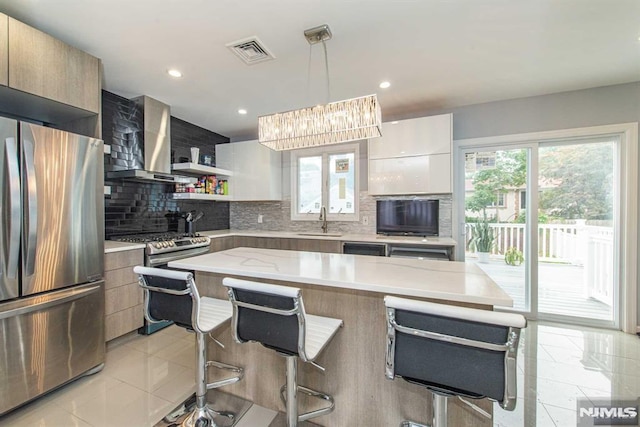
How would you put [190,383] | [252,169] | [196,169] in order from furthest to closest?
1. [252,169]
2. [196,169]
3. [190,383]

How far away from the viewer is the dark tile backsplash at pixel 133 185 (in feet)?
9.64

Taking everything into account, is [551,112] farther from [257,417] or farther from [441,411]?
[257,417]

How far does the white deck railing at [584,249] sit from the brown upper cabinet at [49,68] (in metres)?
4.46

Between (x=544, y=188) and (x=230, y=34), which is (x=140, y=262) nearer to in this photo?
(x=230, y=34)

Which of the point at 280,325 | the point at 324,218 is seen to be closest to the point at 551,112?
the point at 324,218

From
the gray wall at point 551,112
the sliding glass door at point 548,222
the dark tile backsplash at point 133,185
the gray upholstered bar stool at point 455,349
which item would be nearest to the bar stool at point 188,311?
the gray upholstered bar stool at point 455,349

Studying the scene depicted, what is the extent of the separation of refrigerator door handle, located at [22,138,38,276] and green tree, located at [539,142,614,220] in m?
4.65

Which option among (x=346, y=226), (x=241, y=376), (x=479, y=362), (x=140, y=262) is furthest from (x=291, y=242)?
(x=479, y=362)

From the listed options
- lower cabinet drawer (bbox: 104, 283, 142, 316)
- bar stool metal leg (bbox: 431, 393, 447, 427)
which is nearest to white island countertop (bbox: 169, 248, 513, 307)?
bar stool metal leg (bbox: 431, 393, 447, 427)

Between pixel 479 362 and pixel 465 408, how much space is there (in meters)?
0.58

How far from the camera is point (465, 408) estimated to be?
1305mm

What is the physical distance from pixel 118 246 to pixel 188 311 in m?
1.55

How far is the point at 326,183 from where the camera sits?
13.4ft

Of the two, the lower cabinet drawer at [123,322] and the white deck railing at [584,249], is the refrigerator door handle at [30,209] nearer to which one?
the lower cabinet drawer at [123,322]
